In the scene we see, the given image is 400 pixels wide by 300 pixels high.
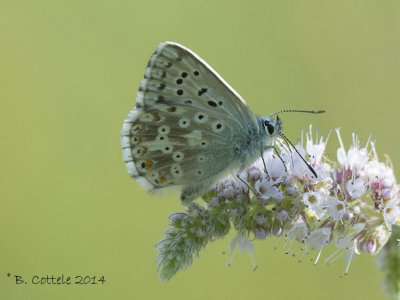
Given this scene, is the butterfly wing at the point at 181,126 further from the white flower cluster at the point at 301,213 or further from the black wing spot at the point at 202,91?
the white flower cluster at the point at 301,213

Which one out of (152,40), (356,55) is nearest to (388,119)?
(356,55)

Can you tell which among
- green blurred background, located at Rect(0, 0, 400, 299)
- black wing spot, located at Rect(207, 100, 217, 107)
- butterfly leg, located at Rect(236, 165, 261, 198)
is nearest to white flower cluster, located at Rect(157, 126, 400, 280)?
butterfly leg, located at Rect(236, 165, 261, 198)

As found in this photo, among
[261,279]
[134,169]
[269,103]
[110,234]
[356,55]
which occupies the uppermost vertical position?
[356,55]

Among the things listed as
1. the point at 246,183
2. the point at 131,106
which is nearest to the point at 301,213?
the point at 246,183

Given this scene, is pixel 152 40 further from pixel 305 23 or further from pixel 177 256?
pixel 177 256

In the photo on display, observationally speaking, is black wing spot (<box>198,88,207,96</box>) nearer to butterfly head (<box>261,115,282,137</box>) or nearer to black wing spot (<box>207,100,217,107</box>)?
black wing spot (<box>207,100,217,107</box>)

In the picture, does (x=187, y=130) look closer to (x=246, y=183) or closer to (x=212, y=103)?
(x=212, y=103)
